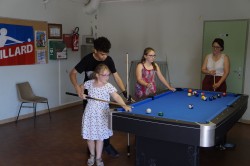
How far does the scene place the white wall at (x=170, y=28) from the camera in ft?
17.1

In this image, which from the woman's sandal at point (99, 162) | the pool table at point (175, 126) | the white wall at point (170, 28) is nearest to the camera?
the pool table at point (175, 126)

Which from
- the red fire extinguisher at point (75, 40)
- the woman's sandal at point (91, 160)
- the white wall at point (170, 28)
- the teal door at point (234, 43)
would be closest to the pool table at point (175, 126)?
the woman's sandal at point (91, 160)

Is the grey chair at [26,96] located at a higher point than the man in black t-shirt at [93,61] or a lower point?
lower

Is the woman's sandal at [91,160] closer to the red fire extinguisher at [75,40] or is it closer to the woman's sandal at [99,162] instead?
the woman's sandal at [99,162]

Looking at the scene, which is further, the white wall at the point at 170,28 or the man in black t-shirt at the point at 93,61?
the white wall at the point at 170,28

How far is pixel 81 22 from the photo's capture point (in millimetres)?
6438

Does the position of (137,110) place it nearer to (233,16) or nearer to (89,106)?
(89,106)

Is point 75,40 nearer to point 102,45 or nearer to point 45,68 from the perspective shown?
point 45,68

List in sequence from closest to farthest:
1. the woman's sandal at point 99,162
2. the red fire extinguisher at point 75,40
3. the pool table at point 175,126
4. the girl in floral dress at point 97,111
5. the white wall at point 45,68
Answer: the pool table at point 175,126
the girl in floral dress at point 97,111
the woman's sandal at point 99,162
the white wall at point 45,68
the red fire extinguisher at point 75,40

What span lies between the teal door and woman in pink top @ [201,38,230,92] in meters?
0.83


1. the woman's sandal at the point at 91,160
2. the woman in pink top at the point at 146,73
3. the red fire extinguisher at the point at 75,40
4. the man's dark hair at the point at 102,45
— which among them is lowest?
the woman's sandal at the point at 91,160

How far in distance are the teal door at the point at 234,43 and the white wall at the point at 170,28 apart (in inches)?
3.8

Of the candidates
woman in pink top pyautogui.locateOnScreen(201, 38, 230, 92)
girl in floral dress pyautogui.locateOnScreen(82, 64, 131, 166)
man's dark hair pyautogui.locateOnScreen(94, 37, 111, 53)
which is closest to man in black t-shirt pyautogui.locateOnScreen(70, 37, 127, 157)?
man's dark hair pyautogui.locateOnScreen(94, 37, 111, 53)

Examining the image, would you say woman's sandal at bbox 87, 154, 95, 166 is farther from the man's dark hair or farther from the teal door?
the teal door
